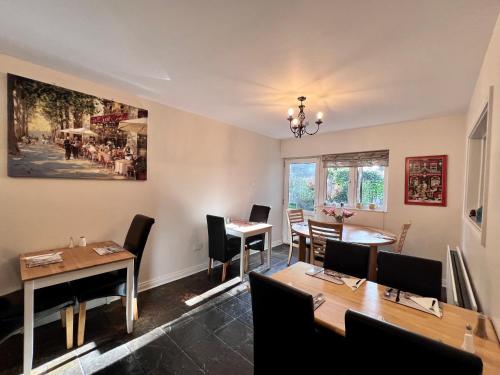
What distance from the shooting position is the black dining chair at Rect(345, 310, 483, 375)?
682 millimetres

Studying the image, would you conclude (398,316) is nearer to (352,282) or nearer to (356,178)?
(352,282)

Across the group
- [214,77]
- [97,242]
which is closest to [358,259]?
[214,77]

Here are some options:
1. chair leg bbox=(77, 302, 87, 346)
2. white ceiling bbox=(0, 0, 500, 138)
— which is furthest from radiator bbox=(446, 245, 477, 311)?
chair leg bbox=(77, 302, 87, 346)

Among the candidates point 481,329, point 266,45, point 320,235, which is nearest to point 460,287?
point 481,329

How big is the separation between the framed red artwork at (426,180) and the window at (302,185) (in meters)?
1.67

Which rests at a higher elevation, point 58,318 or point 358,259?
point 358,259

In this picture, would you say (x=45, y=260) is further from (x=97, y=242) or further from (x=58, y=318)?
(x=58, y=318)

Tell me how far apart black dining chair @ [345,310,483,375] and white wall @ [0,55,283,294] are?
2.61 m

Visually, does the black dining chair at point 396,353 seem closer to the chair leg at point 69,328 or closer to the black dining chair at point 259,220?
Answer: the chair leg at point 69,328

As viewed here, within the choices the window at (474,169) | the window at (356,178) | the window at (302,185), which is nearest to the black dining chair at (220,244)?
the window at (302,185)

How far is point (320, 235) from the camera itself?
2.92 m

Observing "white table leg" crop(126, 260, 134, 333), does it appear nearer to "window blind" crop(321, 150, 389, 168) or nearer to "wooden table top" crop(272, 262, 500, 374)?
"wooden table top" crop(272, 262, 500, 374)

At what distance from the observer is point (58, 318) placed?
2.19m

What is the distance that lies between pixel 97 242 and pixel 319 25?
2.87m
